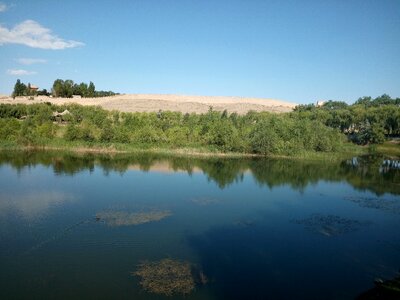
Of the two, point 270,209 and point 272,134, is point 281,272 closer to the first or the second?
point 270,209

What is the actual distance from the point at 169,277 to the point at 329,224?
12.0 metres

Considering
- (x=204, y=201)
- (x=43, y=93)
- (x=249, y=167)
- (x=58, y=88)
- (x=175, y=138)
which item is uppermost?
(x=58, y=88)

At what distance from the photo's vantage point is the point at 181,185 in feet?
105

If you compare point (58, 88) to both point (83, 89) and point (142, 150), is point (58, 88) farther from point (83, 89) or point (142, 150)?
point (142, 150)

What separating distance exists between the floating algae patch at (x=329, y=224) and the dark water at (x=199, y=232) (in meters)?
0.09

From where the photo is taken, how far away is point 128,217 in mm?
21750

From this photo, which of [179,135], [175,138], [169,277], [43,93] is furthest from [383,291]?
[43,93]

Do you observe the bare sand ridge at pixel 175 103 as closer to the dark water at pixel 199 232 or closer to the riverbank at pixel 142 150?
the riverbank at pixel 142 150

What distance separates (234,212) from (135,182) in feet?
37.0

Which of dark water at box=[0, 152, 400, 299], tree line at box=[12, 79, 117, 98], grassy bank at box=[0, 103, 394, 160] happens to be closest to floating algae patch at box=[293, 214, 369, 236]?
dark water at box=[0, 152, 400, 299]

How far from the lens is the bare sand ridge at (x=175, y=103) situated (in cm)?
8444

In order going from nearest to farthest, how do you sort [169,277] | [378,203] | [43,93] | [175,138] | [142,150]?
[169,277]
[378,203]
[142,150]
[175,138]
[43,93]

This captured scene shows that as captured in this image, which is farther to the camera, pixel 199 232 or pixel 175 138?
pixel 175 138

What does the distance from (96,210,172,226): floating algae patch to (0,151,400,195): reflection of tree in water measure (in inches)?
427
